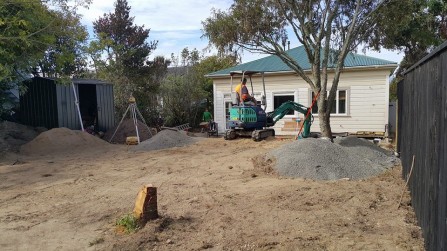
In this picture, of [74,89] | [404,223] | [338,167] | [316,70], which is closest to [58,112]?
[74,89]

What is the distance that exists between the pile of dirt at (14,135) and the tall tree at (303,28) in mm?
8963

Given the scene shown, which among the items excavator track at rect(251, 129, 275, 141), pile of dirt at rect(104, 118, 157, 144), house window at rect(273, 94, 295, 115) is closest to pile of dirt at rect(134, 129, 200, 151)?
pile of dirt at rect(104, 118, 157, 144)

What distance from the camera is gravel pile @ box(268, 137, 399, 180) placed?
8.78 metres

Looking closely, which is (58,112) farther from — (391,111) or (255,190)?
(391,111)

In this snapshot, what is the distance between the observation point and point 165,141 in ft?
51.8

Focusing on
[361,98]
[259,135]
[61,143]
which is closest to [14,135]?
[61,143]

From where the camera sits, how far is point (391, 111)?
20.2 metres

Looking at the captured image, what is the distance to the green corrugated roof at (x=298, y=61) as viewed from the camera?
1823 centimetres

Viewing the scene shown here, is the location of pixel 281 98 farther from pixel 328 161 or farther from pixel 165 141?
pixel 328 161

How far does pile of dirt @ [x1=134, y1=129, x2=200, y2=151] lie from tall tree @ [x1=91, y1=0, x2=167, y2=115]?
9.34 m

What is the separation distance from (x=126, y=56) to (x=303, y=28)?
17.7 metres

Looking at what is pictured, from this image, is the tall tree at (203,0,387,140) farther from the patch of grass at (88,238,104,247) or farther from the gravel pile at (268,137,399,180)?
the patch of grass at (88,238,104,247)

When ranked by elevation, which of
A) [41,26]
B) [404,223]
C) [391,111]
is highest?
[41,26]

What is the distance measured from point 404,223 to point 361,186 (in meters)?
2.38
